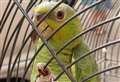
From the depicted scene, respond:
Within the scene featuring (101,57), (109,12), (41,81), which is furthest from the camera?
(101,57)

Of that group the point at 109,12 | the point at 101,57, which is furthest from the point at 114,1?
the point at 101,57

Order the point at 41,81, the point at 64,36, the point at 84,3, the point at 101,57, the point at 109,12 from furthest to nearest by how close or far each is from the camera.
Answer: the point at 101,57
the point at 109,12
the point at 84,3
the point at 64,36
the point at 41,81

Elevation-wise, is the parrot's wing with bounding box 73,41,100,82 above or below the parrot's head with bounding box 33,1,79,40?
below

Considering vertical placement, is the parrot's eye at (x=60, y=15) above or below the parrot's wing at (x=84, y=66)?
above

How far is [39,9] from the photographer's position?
43cm

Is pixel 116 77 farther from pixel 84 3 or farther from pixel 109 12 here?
pixel 84 3

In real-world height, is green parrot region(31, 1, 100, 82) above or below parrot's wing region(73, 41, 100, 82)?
above

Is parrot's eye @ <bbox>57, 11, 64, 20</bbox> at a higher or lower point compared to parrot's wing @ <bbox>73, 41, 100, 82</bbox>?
higher

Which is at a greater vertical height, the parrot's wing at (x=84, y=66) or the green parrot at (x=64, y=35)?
the green parrot at (x=64, y=35)

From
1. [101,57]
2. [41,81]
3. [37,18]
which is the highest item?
[101,57]

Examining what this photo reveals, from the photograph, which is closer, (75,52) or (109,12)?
(75,52)

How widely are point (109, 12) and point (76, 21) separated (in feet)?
2.13

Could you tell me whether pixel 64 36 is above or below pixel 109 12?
below

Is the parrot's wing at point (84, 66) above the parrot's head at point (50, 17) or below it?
below
